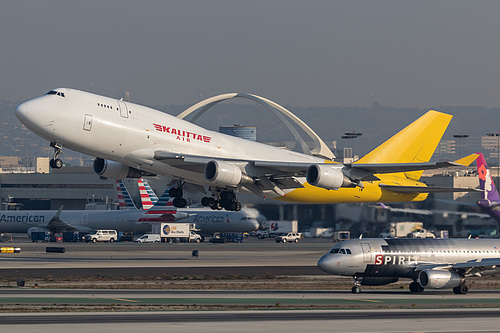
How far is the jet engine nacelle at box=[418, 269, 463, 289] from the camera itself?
2010 inches

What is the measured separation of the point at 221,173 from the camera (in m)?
55.3

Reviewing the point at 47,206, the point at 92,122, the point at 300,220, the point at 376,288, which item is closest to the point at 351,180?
the point at 376,288

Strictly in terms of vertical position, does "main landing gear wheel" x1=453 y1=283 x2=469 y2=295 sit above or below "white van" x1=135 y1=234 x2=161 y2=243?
below

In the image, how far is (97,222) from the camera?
131 meters

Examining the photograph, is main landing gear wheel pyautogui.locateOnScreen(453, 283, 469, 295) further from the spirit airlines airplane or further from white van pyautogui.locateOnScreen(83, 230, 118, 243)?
white van pyautogui.locateOnScreen(83, 230, 118, 243)

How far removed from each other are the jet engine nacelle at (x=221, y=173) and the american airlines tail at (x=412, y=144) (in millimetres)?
16079

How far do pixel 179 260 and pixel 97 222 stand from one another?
53165mm

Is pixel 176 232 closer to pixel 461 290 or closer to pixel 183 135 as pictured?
pixel 183 135

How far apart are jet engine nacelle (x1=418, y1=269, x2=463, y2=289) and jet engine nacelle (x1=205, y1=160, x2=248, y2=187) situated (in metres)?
15.1

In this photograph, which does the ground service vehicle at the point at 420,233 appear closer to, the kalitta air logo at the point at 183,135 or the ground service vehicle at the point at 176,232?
the ground service vehicle at the point at 176,232

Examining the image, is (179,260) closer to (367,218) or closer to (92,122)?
(367,218)

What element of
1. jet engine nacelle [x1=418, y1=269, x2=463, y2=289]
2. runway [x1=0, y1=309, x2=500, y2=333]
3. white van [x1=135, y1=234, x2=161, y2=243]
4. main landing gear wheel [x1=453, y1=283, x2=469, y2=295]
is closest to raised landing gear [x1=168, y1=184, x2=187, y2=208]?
jet engine nacelle [x1=418, y1=269, x2=463, y2=289]

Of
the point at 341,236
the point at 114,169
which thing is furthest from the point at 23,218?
the point at 114,169

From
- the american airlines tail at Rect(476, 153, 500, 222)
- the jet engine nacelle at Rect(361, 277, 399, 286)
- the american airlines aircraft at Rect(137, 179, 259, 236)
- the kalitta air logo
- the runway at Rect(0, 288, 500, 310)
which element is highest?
the kalitta air logo
